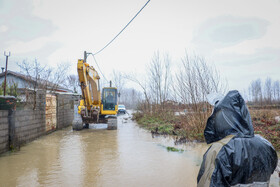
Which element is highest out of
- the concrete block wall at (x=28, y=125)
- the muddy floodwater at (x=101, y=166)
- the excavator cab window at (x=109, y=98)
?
the excavator cab window at (x=109, y=98)

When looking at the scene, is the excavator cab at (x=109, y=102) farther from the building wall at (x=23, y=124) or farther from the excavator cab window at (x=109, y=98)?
the building wall at (x=23, y=124)

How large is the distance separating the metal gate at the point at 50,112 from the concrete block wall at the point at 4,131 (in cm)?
411

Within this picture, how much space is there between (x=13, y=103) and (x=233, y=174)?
7445mm

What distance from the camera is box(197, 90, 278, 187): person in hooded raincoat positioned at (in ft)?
6.01

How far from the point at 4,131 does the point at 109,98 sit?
26.6ft

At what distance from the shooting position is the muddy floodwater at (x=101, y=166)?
15.0 ft

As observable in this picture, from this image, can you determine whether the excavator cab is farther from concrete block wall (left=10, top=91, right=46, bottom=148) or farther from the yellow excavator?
concrete block wall (left=10, top=91, right=46, bottom=148)

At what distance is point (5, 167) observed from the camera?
17.9 ft

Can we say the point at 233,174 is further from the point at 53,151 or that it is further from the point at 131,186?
the point at 53,151

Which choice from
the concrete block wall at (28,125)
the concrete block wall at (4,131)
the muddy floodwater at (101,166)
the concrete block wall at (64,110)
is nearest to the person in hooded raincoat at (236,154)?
the muddy floodwater at (101,166)

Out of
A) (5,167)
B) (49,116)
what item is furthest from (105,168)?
(49,116)

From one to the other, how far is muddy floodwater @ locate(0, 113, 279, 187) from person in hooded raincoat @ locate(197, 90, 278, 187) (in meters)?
2.72

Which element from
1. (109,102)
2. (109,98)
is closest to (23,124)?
(109,102)

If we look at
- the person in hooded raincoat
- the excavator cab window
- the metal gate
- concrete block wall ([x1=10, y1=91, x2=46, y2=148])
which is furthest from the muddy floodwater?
the excavator cab window
